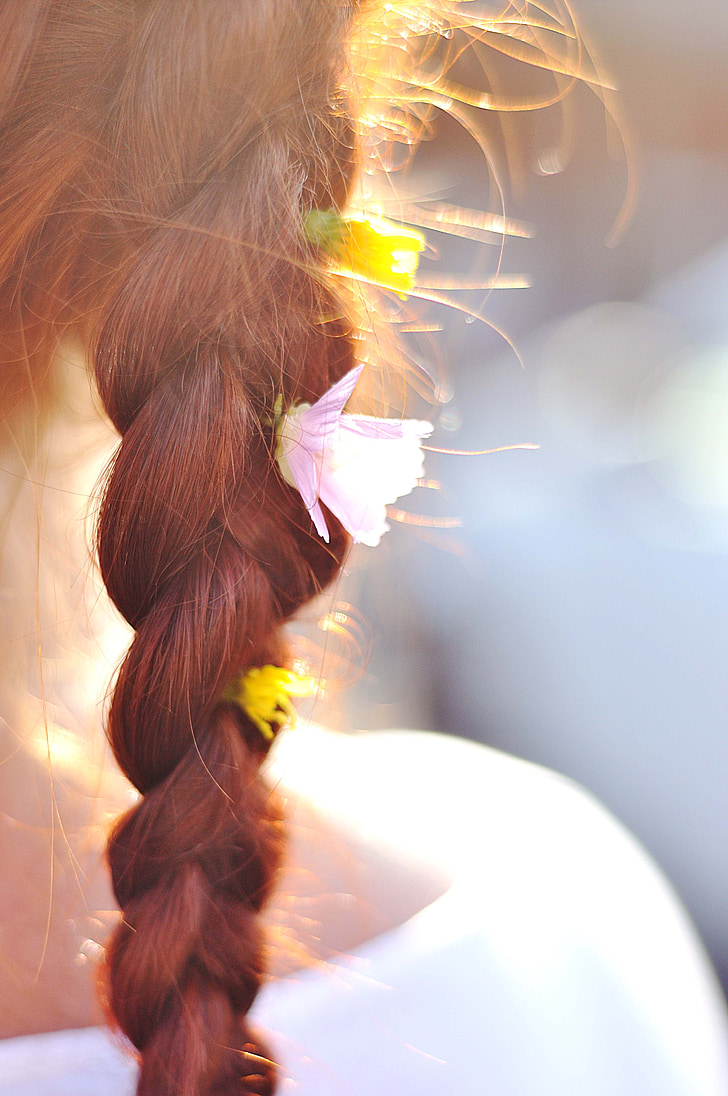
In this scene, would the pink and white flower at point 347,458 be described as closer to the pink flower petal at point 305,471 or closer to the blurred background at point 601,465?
the pink flower petal at point 305,471

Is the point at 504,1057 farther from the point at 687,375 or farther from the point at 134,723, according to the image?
the point at 687,375

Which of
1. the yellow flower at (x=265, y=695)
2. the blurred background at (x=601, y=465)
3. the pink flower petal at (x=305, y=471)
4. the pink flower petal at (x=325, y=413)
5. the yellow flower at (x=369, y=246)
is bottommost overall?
the blurred background at (x=601, y=465)

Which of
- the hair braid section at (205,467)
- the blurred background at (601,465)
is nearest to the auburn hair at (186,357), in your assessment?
the hair braid section at (205,467)

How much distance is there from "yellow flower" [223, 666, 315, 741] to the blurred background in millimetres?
1120

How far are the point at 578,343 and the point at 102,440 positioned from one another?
1.81 metres

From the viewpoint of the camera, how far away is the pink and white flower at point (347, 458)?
13.7 inches

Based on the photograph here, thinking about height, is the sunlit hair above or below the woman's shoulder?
above

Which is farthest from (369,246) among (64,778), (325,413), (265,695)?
(64,778)

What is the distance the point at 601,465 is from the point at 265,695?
1.71 m

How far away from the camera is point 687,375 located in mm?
1889

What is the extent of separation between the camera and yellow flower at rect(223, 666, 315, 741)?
1.19 feet

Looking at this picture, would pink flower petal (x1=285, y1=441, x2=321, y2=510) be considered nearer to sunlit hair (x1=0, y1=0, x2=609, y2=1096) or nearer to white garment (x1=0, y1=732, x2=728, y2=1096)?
sunlit hair (x1=0, y1=0, x2=609, y2=1096)

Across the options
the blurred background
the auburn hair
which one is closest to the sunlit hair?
the auburn hair

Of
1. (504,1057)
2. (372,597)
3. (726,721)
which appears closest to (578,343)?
(726,721)
